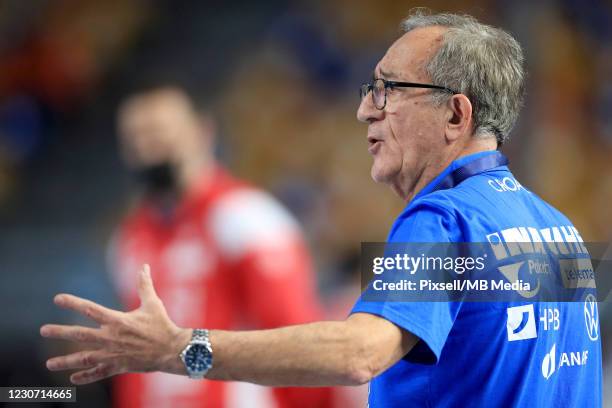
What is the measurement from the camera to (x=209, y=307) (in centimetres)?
445

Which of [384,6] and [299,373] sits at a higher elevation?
[384,6]

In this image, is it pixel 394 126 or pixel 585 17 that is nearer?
pixel 394 126

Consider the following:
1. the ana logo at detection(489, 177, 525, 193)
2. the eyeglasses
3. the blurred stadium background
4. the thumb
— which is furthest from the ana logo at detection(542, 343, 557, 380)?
the blurred stadium background

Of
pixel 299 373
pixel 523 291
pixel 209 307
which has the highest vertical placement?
pixel 209 307

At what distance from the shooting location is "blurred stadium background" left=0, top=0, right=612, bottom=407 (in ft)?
23.8

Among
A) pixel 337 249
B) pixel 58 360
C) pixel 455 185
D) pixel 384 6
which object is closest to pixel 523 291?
pixel 455 185

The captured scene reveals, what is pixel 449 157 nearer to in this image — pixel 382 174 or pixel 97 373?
pixel 382 174

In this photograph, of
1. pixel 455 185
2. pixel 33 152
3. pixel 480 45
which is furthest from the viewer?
pixel 33 152

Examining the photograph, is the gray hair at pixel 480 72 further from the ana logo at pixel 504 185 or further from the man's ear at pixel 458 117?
the ana logo at pixel 504 185

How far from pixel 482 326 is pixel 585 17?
20.5 ft

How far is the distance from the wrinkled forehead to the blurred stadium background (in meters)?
4.54

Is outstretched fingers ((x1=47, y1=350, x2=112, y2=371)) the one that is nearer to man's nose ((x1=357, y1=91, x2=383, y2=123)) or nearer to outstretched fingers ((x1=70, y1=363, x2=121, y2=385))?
outstretched fingers ((x1=70, y1=363, x2=121, y2=385))

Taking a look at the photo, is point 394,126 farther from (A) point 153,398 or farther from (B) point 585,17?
(B) point 585,17

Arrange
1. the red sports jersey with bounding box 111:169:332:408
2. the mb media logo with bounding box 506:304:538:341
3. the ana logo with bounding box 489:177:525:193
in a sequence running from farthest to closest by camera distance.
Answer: the red sports jersey with bounding box 111:169:332:408 < the ana logo with bounding box 489:177:525:193 < the mb media logo with bounding box 506:304:538:341
